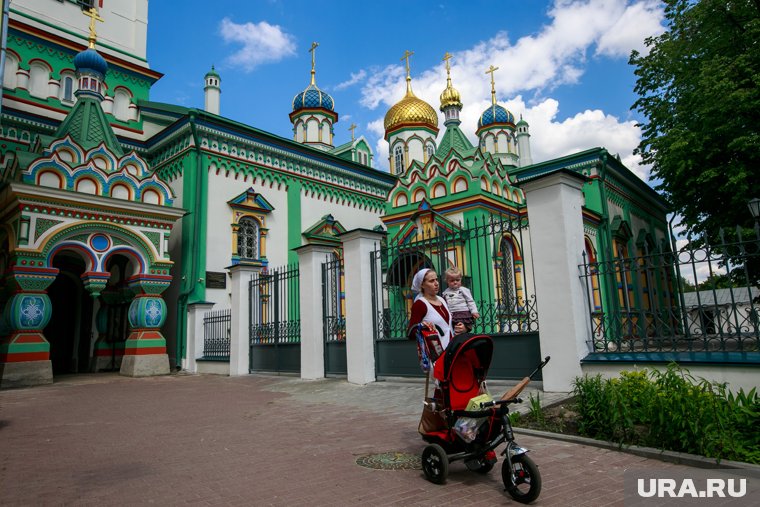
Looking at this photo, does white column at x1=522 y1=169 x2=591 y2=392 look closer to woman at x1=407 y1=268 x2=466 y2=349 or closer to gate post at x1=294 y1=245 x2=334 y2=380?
woman at x1=407 y1=268 x2=466 y2=349

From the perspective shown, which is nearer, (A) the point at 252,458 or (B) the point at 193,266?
(A) the point at 252,458

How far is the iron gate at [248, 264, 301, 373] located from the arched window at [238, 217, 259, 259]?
5.49m

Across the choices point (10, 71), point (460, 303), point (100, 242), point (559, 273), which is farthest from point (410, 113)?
point (460, 303)

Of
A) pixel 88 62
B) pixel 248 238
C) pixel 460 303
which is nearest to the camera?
pixel 460 303

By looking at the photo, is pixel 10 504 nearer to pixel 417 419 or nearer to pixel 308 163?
pixel 417 419

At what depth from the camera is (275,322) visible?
41.8ft

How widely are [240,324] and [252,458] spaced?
923cm

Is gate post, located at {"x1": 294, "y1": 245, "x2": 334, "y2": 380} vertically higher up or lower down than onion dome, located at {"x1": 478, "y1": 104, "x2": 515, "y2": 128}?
lower down

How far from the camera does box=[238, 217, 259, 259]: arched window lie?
1909cm

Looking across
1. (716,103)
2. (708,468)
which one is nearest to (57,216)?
(708,468)

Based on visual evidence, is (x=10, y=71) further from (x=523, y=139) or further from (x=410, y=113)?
(x=523, y=139)

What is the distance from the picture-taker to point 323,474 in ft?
13.8

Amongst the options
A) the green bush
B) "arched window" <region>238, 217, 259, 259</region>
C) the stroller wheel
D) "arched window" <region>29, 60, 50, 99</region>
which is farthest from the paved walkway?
"arched window" <region>29, 60, 50, 99</region>

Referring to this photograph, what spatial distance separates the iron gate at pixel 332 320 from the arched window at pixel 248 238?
832cm
